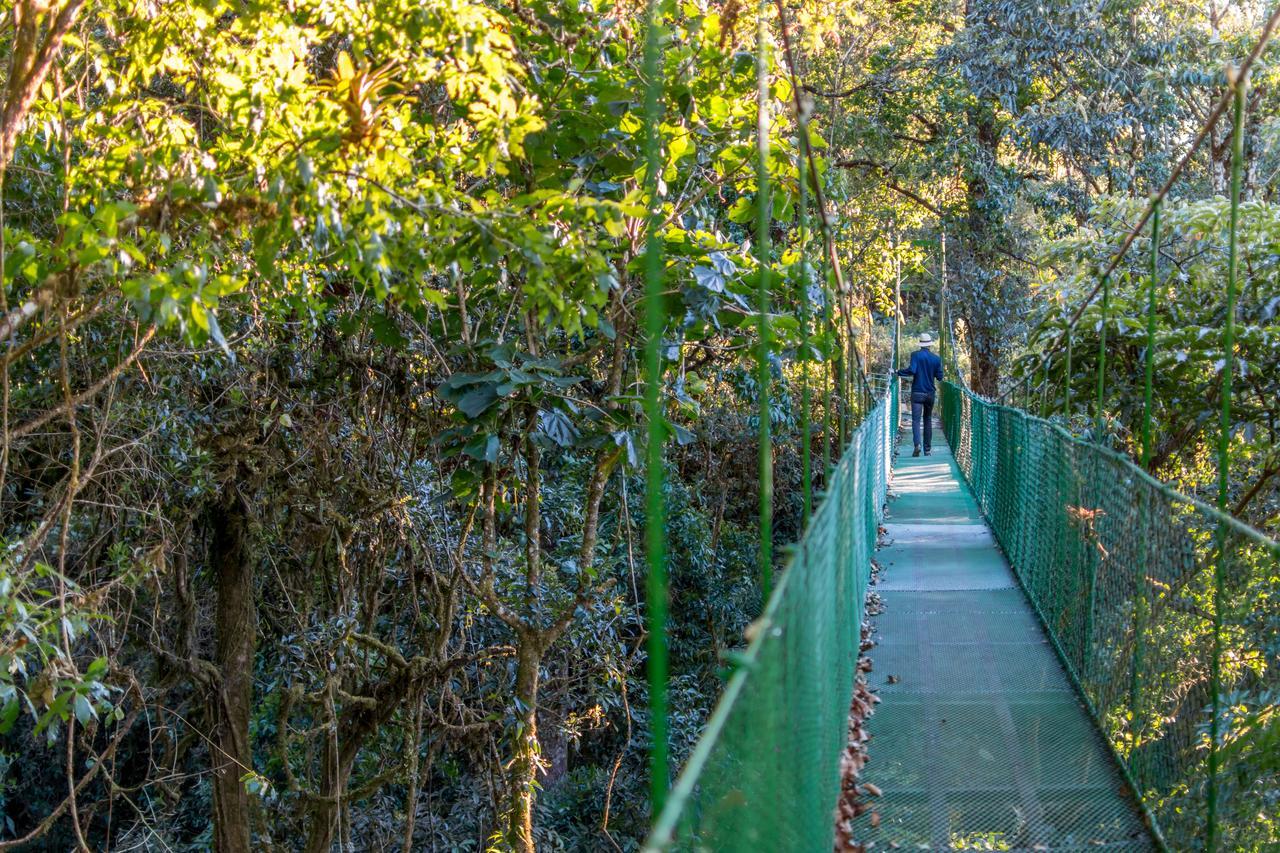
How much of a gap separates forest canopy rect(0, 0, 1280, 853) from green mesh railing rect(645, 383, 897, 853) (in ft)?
2.64

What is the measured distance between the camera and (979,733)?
575 cm

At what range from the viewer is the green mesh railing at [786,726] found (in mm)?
2146

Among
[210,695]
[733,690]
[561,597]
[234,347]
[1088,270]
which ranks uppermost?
[1088,270]

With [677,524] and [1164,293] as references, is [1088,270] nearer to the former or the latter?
[1164,293]

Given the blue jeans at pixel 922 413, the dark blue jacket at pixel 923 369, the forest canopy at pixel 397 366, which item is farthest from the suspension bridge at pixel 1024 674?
the blue jeans at pixel 922 413

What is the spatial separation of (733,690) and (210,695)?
7055mm

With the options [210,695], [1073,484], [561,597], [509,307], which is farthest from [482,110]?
[210,695]

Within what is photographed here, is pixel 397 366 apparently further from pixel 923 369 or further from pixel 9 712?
pixel 923 369

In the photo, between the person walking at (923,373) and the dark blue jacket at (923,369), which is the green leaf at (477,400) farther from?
the dark blue jacket at (923,369)

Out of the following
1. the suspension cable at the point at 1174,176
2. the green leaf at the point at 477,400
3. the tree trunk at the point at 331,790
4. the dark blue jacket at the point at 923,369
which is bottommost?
the tree trunk at the point at 331,790

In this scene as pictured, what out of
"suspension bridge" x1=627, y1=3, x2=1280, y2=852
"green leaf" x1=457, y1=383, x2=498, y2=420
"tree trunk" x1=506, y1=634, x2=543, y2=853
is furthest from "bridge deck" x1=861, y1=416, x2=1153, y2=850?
"green leaf" x1=457, y1=383, x2=498, y2=420

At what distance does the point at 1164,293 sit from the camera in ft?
26.7

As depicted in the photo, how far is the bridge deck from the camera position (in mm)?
4676

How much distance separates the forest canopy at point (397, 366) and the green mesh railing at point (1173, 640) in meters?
1.27
